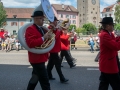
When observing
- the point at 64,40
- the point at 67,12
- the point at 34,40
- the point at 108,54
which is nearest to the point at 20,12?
the point at 67,12

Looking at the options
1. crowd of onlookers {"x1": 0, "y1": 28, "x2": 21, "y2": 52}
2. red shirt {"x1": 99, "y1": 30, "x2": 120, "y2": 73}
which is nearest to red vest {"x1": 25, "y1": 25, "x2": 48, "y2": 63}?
red shirt {"x1": 99, "y1": 30, "x2": 120, "y2": 73}

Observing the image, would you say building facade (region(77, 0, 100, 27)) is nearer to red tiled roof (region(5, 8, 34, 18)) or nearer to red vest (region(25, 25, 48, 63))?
red tiled roof (region(5, 8, 34, 18))

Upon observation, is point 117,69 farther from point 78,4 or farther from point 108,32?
point 78,4

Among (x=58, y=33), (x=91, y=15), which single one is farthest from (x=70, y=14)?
(x=58, y=33)

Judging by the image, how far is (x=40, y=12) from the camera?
14.9ft

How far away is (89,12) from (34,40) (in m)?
127

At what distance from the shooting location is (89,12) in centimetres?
12888

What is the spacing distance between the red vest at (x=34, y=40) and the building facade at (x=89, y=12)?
124082mm

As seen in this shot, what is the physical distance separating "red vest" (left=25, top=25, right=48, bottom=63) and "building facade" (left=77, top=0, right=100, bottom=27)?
407 feet

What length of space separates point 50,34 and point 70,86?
231 cm

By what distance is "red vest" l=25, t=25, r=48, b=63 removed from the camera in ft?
14.1

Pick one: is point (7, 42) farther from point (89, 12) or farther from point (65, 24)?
point (89, 12)

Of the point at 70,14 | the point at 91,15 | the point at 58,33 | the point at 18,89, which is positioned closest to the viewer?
the point at 18,89

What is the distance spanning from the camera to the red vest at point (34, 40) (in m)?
4.31
